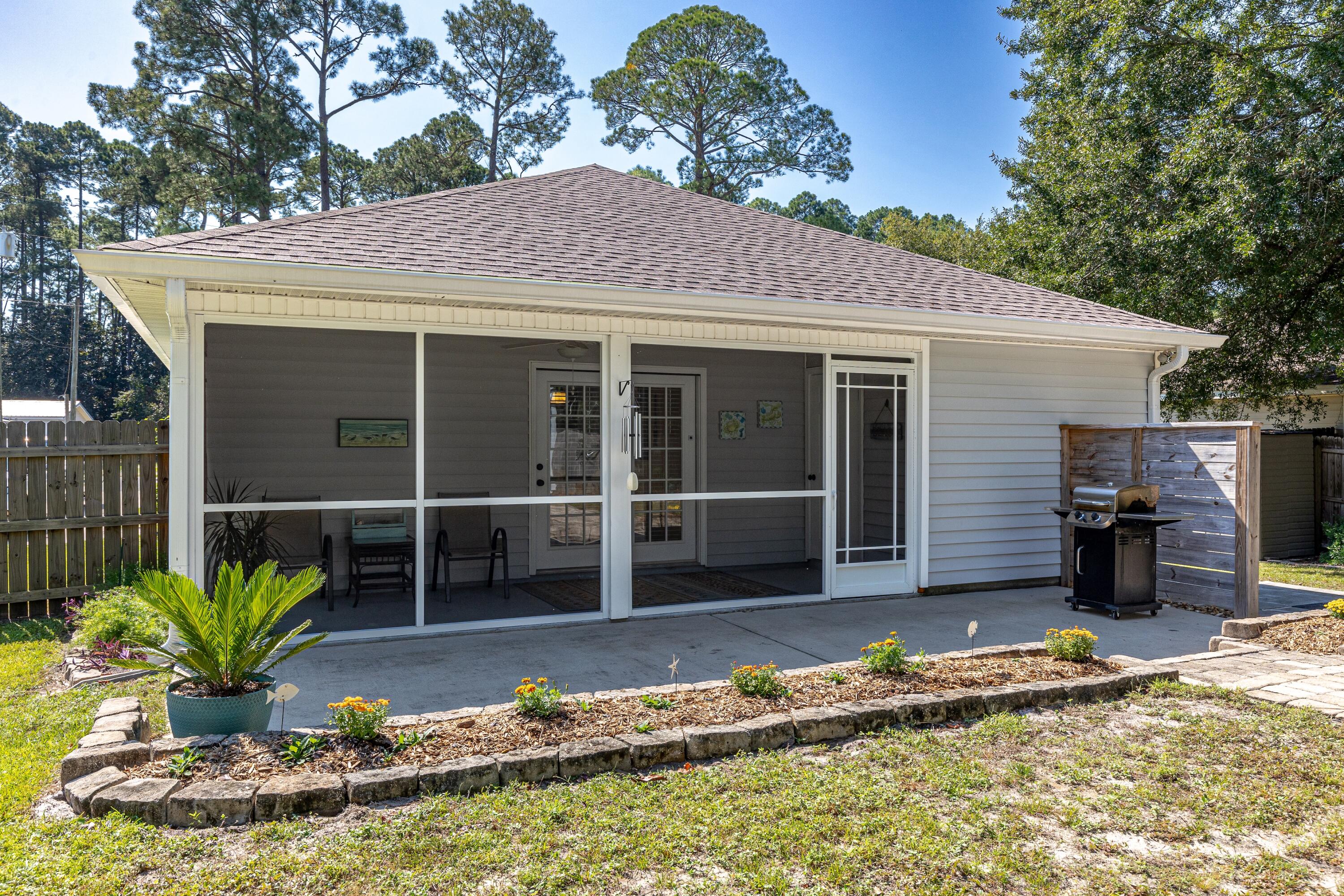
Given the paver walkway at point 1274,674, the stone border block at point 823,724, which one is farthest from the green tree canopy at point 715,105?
the stone border block at point 823,724

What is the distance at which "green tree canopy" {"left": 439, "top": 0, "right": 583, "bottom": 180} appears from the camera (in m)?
22.5

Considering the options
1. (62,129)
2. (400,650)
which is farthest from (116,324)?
(400,650)

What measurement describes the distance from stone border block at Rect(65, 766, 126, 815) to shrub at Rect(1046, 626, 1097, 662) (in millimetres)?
4452

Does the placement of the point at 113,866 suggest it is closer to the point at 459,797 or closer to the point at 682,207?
the point at 459,797

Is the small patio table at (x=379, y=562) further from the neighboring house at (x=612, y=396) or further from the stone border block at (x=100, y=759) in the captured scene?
the stone border block at (x=100, y=759)

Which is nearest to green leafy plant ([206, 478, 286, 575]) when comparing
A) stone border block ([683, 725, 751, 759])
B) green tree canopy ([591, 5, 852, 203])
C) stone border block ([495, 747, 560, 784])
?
stone border block ([495, 747, 560, 784])

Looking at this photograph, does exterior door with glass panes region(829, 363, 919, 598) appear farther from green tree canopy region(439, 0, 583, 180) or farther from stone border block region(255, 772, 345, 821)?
green tree canopy region(439, 0, 583, 180)

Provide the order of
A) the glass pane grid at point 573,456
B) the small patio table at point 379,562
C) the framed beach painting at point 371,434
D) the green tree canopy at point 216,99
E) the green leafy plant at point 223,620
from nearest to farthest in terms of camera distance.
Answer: the green leafy plant at point 223,620
the small patio table at point 379,562
the framed beach painting at point 371,434
the glass pane grid at point 573,456
the green tree canopy at point 216,99

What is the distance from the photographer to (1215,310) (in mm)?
10539

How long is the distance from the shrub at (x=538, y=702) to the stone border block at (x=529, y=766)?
1.24ft

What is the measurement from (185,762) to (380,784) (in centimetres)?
73

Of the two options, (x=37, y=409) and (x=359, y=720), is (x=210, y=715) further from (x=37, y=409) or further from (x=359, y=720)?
(x=37, y=409)

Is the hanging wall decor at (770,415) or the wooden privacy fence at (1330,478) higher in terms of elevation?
the hanging wall decor at (770,415)

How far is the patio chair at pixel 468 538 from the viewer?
7.61 meters
